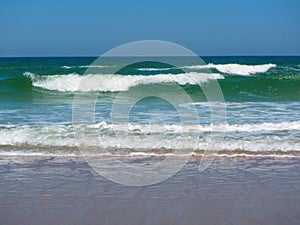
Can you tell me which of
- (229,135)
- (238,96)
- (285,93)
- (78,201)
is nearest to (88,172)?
(78,201)

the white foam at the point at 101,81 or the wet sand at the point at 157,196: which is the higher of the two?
the white foam at the point at 101,81

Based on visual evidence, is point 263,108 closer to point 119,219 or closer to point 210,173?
point 210,173

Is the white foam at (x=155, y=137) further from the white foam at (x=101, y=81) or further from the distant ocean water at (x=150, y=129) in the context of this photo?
the white foam at (x=101, y=81)

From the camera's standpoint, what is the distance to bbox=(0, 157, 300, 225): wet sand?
163 inches

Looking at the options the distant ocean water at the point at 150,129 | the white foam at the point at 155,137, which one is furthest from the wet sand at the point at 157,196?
the white foam at the point at 155,137

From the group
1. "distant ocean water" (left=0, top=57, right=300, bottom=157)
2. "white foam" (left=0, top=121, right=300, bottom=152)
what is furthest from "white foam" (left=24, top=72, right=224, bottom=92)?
"white foam" (left=0, top=121, right=300, bottom=152)

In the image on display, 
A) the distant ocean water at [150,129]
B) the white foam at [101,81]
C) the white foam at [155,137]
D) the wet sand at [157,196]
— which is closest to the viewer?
the wet sand at [157,196]

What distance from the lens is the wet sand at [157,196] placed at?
414cm

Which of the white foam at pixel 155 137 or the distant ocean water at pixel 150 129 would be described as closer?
the distant ocean water at pixel 150 129

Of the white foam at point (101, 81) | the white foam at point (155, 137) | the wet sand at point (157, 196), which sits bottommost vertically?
the wet sand at point (157, 196)

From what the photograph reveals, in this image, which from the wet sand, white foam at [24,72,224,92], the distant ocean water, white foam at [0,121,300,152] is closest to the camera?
the wet sand

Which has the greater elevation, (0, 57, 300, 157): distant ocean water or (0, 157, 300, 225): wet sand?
(0, 57, 300, 157): distant ocean water

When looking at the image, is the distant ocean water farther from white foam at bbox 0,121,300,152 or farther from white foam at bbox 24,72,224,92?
white foam at bbox 24,72,224,92

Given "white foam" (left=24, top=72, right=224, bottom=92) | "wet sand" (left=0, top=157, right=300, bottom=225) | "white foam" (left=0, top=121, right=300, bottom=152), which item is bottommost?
"wet sand" (left=0, top=157, right=300, bottom=225)
